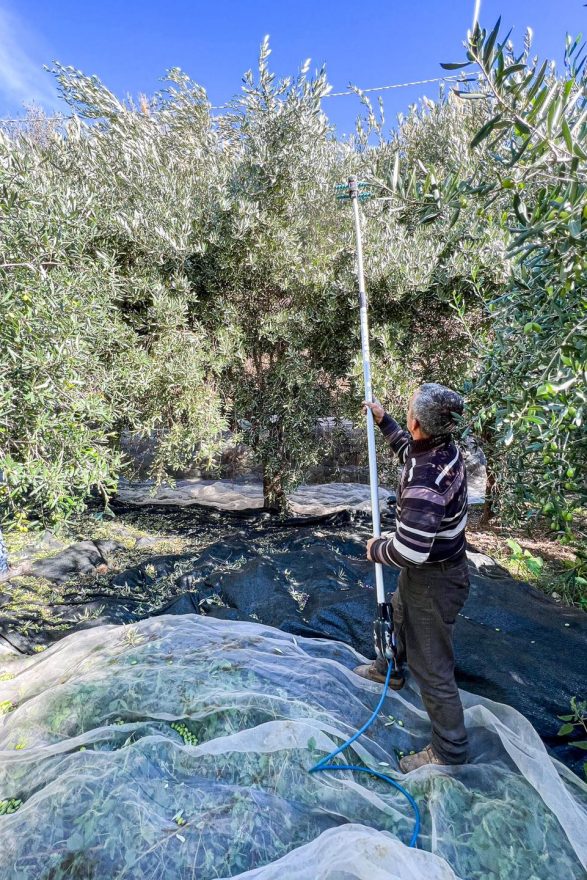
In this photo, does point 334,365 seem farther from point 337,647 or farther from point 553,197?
point 553,197

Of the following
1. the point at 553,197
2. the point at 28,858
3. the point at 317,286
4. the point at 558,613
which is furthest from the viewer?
the point at 317,286

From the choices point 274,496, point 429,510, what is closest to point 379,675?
point 429,510

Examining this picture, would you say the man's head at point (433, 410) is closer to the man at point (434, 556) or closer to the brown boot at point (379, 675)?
the man at point (434, 556)

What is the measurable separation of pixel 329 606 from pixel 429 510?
6.95 feet

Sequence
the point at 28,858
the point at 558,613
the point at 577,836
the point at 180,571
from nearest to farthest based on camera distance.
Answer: the point at 28,858 < the point at 577,836 < the point at 558,613 < the point at 180,571

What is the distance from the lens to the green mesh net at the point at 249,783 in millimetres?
1714

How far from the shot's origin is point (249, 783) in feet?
6.77

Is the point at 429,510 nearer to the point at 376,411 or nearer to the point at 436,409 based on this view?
the point at 436,409

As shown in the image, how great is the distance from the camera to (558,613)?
4047mm

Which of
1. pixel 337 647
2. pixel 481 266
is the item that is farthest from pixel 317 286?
pixel 337 647

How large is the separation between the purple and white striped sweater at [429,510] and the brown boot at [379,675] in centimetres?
104

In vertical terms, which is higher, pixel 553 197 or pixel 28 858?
pixel 553 197

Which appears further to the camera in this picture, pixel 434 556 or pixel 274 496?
pixel 274 496

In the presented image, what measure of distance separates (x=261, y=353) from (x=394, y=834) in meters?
6.05
